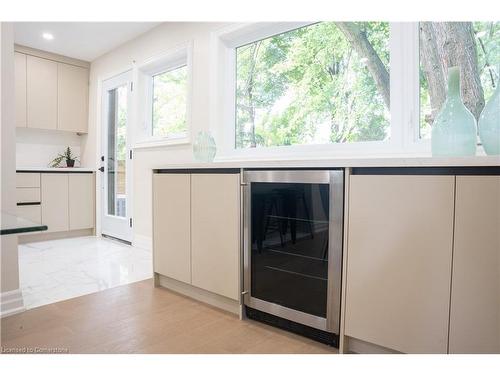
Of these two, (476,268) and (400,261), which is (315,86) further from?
(476,268)

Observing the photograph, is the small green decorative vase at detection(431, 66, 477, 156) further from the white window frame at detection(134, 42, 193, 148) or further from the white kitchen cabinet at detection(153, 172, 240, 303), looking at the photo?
the white window frame at detection(134, 42, 193, 148)

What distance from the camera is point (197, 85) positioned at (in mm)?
2979

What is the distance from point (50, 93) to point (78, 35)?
1023 mm

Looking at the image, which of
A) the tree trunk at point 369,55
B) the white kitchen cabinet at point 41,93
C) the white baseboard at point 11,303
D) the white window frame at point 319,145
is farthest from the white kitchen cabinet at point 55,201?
the tree trunk at point 369,55

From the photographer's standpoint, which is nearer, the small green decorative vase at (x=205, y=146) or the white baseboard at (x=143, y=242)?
the small green decorative vase at (x=205, y=146)

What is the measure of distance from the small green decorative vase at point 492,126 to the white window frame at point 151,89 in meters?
2.33

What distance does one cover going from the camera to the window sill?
3.11 meters

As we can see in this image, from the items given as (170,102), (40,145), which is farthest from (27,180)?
(170,102)

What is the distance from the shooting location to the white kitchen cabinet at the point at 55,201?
3.96 m

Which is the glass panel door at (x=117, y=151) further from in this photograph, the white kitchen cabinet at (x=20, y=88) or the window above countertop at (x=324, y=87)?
the window above countertop at (x=324, y=87)

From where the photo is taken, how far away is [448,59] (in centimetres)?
178

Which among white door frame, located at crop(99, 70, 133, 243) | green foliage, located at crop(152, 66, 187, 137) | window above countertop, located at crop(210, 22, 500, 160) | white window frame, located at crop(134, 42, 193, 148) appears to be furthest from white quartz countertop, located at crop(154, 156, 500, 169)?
white door frame, located at crop(99, 70, 133, 243)
